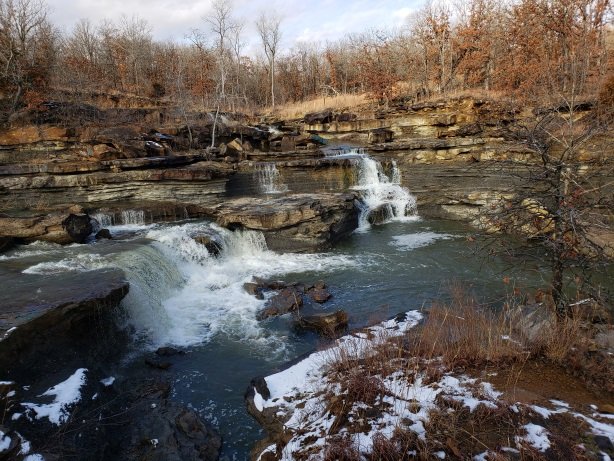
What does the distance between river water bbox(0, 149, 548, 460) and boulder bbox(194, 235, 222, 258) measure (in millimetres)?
156

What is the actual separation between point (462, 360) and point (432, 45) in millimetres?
32900

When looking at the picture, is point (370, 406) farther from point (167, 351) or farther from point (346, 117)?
point (346, 117)

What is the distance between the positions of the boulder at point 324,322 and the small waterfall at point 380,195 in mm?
7608

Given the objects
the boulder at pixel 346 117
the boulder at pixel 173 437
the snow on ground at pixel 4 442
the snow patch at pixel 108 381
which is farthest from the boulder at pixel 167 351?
the boulder at pixel 346 117

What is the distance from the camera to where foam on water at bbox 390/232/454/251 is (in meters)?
12.8

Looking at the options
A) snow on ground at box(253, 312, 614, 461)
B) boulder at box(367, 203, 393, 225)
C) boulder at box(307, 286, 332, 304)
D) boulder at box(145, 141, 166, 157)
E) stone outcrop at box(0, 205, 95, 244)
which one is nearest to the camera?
snow on ground at box(253, 312, 614, 461)

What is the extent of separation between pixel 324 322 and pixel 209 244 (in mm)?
5248

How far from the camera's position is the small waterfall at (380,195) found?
15.6 metres

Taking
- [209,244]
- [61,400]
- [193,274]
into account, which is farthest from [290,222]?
[61,400]

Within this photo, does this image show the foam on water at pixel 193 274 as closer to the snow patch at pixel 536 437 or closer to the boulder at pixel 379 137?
the snow patch at pixel 536 437

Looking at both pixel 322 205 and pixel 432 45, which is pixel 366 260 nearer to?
pixel 322 205

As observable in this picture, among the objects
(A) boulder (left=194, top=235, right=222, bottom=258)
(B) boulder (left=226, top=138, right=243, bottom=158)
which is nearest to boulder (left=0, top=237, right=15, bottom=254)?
(A) boulder (left=194, top=235, right=222, bottom=258)

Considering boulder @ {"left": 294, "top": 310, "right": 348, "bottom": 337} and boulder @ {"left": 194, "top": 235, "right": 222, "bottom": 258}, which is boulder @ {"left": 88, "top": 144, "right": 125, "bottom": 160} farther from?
boulder @ {"left": 294, "top": 310, "right": 348, "bottom": 337}

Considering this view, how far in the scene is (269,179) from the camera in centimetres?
1670
